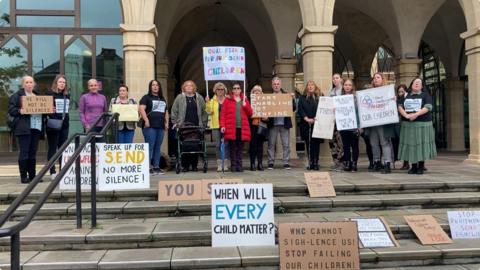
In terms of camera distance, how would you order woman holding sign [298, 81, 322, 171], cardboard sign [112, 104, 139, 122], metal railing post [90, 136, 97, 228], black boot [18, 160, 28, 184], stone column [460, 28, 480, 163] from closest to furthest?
metal railing post [90, 136, 97, 228]
black boot [18, 160, 28, 184]
cardboard sign [112, 104, 139, 122]
woman holding sign [298, 81, 322, 171]
stone column [460, 28, 480, 163]

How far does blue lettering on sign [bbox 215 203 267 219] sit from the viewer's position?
17.0 feet

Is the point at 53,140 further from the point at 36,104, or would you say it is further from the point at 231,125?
the point at 231,125

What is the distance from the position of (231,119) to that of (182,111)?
1061mm

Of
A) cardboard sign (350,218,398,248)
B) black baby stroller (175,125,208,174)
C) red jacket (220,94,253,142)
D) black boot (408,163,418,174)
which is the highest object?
red jacket (220,94,253,142)

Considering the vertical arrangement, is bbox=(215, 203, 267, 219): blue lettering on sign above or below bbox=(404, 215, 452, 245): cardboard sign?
above

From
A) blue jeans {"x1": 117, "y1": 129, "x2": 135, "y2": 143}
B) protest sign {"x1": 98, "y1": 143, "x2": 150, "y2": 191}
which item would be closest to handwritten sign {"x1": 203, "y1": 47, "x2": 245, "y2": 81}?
blue jeans {"x1": 117, "y1": 129, "x2": 135, "y2": 143}

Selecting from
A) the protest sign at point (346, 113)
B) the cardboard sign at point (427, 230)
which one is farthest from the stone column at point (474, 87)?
the cardboard sign at point (427, 230)

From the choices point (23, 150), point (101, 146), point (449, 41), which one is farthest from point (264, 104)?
point (449, 41)

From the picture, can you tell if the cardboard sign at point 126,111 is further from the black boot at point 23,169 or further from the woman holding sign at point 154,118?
the black boot at point 23,169

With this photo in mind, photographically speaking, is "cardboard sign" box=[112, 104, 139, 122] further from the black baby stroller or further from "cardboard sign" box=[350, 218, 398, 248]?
"cardboard sign" box=[350, 218, 398, 248]

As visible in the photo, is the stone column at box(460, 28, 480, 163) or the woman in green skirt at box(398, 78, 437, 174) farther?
the stone column at box(460, 28, 480, 163)

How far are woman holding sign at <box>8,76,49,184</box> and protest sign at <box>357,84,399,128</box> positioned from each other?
5.91 m

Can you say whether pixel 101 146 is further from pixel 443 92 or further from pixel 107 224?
pixel 443 92

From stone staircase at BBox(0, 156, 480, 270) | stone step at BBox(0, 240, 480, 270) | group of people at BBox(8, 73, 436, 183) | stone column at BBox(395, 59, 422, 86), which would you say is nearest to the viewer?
stone step at BBox(0, 240, 480, 270)
